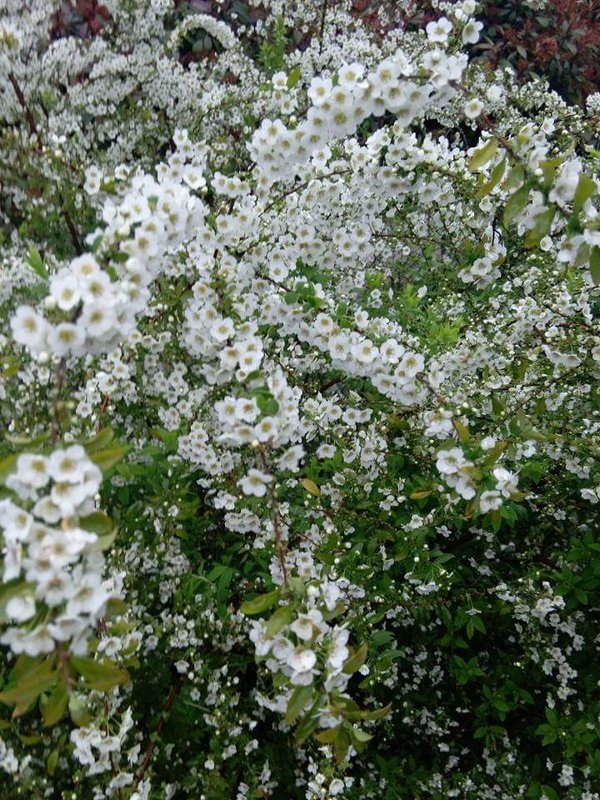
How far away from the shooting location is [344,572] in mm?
2516

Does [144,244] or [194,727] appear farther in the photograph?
[194,727]

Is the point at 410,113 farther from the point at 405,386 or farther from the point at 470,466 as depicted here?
the point at 470,466

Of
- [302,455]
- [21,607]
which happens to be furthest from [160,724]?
[21,607]

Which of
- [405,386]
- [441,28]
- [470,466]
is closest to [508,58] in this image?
[441,28]

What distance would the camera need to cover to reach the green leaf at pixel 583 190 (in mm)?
1668

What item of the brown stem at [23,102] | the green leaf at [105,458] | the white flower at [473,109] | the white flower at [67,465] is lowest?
the white flower at [67,465]

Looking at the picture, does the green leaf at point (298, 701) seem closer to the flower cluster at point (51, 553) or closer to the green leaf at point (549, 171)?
the flower cluster at point (51, 553)

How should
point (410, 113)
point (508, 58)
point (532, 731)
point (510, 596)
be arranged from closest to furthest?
point (410, 113)
point (510, 596)
point (532, 731)
point (508, 58)

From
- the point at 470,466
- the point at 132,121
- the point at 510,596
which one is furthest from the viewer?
the point at 132,121

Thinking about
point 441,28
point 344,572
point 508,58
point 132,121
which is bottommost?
point 344,572

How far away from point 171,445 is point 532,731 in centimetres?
222

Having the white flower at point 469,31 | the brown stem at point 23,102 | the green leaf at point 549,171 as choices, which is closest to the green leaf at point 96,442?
the green leaf at point 549,171

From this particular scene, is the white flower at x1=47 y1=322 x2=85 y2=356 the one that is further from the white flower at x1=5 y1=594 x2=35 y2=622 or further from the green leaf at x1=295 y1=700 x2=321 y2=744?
the green leaf at x1=295 y1=700 x2=321 y2=744

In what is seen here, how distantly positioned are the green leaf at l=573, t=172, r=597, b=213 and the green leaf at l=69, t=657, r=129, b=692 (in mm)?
1529
